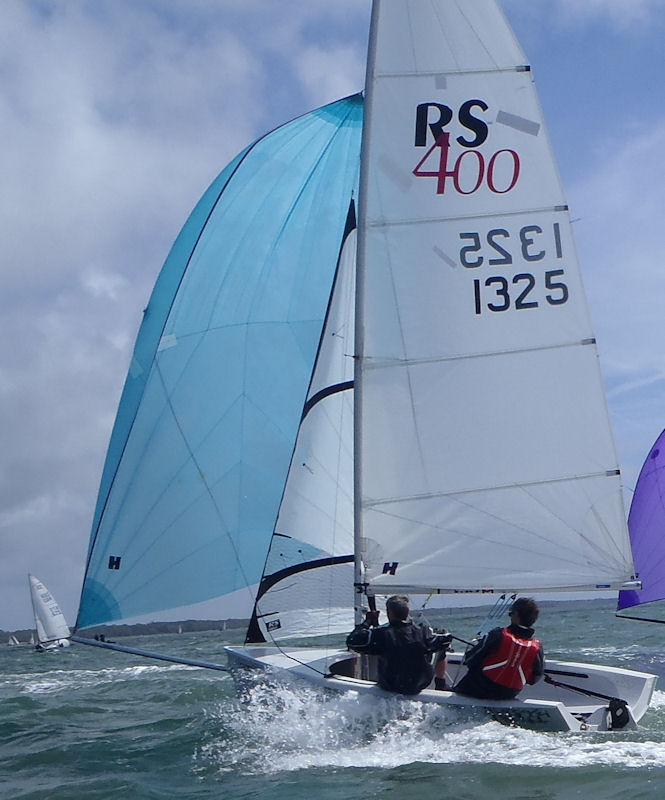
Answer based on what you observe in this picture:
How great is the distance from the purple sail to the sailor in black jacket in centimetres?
892

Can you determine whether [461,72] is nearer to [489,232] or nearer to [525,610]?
[489,232]

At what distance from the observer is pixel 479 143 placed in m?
8.31

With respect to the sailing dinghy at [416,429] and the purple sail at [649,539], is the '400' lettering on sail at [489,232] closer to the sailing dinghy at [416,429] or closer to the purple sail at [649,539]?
the sailing dinghy at [416,429]

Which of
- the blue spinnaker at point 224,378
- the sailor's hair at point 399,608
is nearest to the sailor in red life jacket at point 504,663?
the sailor's hair at point 399,608

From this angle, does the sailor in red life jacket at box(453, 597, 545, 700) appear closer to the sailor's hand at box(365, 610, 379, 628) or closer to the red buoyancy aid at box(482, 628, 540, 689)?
the red buoyancy aid at box(482, 628, 540, 689)

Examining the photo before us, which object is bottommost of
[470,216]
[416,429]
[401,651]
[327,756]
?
[327,756]

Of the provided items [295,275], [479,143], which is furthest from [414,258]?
[295,275]

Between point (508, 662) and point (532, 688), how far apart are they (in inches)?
66.4

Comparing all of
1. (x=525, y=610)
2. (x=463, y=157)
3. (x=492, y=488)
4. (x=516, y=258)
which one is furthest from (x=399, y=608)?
(x=463, y=157)

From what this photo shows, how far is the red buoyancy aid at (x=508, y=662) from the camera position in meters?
6.64

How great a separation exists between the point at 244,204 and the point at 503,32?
2888 millimetres

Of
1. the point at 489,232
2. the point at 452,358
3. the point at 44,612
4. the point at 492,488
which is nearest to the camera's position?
the point at 492,488

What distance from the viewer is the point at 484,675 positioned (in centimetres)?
666

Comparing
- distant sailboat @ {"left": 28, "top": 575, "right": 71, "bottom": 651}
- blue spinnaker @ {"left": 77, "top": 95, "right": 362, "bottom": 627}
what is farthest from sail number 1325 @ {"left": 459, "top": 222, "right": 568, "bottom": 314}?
distant sailboat @ {"left": 28, "top": 575, "right": 71, "bottom": 651}
